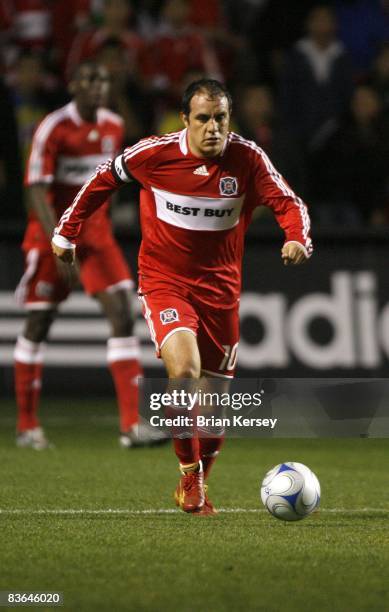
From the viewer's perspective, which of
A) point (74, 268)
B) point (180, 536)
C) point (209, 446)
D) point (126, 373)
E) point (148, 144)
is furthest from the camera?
point (126, 373)

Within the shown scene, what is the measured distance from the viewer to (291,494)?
18.5ft

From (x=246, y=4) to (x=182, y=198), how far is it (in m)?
8.43

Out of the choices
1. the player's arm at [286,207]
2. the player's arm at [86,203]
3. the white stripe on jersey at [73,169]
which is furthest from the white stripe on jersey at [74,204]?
the white stripe on jersey at [73,169]

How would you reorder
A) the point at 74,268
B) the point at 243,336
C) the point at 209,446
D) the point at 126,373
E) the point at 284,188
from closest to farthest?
the point at 284,188
the point at 209,446
the point at 74,268
the point at 126,373
the point at 243,336

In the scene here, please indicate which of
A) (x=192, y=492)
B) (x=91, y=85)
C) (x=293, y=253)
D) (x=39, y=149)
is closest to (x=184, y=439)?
(x=192, y=492)

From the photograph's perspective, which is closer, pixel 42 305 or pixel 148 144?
pixel 148 144

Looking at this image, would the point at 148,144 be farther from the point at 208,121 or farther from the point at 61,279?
the point at 61,279

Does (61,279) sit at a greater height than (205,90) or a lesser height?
lesser

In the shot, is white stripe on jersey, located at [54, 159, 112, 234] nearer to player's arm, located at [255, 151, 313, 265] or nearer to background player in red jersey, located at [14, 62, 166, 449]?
player's arm, located at [255, 151, 313, 265]

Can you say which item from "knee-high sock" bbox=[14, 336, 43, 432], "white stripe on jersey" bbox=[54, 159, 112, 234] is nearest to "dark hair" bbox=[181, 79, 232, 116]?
"white stripe on jersey" bbox=[54, 159, 112, 234]

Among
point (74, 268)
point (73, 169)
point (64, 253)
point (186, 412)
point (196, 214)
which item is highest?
point (73, 169)

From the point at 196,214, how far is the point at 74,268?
2611 millimetres

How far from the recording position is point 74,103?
29.3 feet

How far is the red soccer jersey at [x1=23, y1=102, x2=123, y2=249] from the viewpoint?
8.74m
